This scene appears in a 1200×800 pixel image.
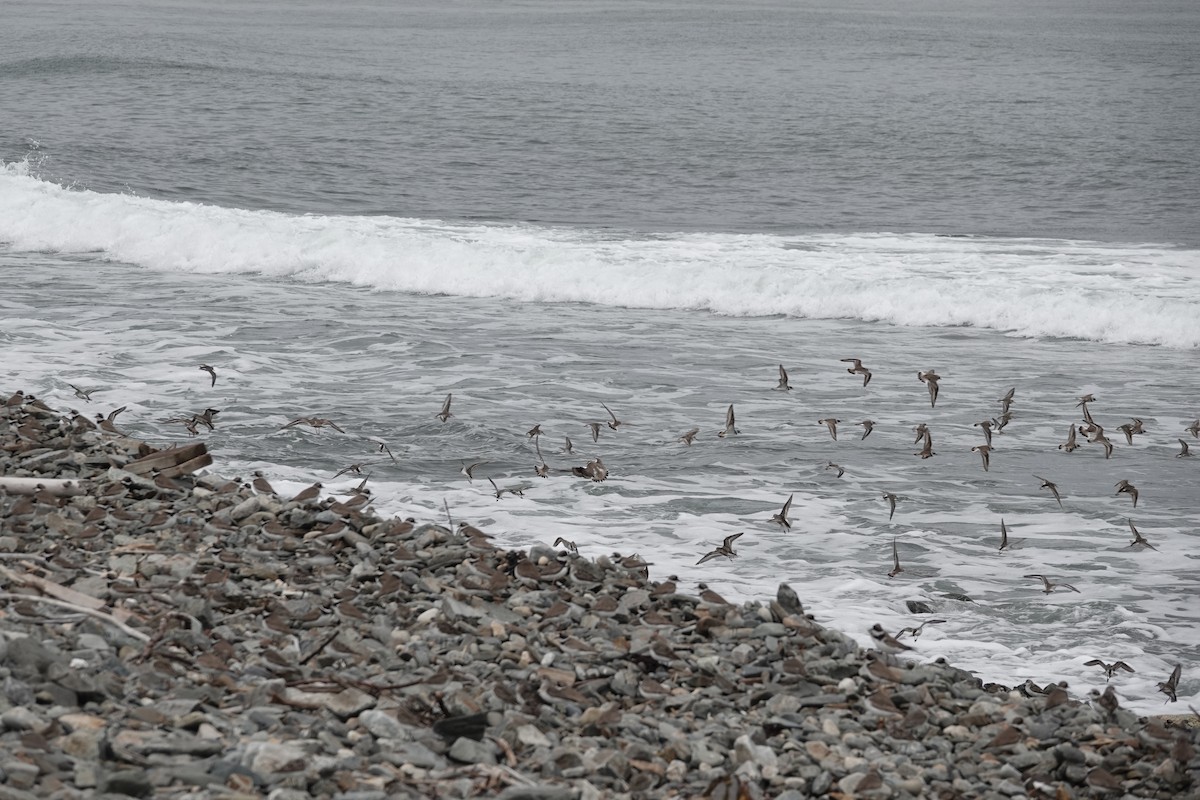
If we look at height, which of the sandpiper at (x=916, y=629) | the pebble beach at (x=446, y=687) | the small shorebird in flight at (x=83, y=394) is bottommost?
the sandpiper at (x=916, y=629)

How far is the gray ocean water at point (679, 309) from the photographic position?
649cm

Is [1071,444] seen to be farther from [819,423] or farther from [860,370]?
[819,423]

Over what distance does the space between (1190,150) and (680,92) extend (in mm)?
17521

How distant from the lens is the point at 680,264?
1619cm

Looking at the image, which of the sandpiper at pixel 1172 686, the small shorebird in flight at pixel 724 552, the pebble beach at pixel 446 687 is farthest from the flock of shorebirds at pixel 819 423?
the sandpiper at pixel 1172 686

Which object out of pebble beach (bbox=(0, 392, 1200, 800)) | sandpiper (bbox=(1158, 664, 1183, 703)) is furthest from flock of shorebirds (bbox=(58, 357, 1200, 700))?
sandpiper (bbox=(1158, 664, 1183, 703))

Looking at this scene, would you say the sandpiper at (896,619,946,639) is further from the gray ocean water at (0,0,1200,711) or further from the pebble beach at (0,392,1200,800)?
the pebble beach at (0,392,1200,800)

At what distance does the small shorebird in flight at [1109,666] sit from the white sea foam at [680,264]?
9.13m

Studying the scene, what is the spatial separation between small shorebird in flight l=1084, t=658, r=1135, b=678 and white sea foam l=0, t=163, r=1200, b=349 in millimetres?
9133

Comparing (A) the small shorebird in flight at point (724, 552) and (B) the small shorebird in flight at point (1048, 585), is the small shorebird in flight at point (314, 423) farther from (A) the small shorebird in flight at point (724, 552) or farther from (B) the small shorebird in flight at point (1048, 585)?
(B) the small shorebird in flight at point (1048, 585)

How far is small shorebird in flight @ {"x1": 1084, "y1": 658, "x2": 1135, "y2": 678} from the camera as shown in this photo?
4.91m

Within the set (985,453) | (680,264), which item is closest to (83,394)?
(985,453)

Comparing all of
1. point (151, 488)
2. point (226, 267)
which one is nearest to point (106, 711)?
point (151, 488)

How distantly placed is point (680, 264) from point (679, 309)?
163 cm
